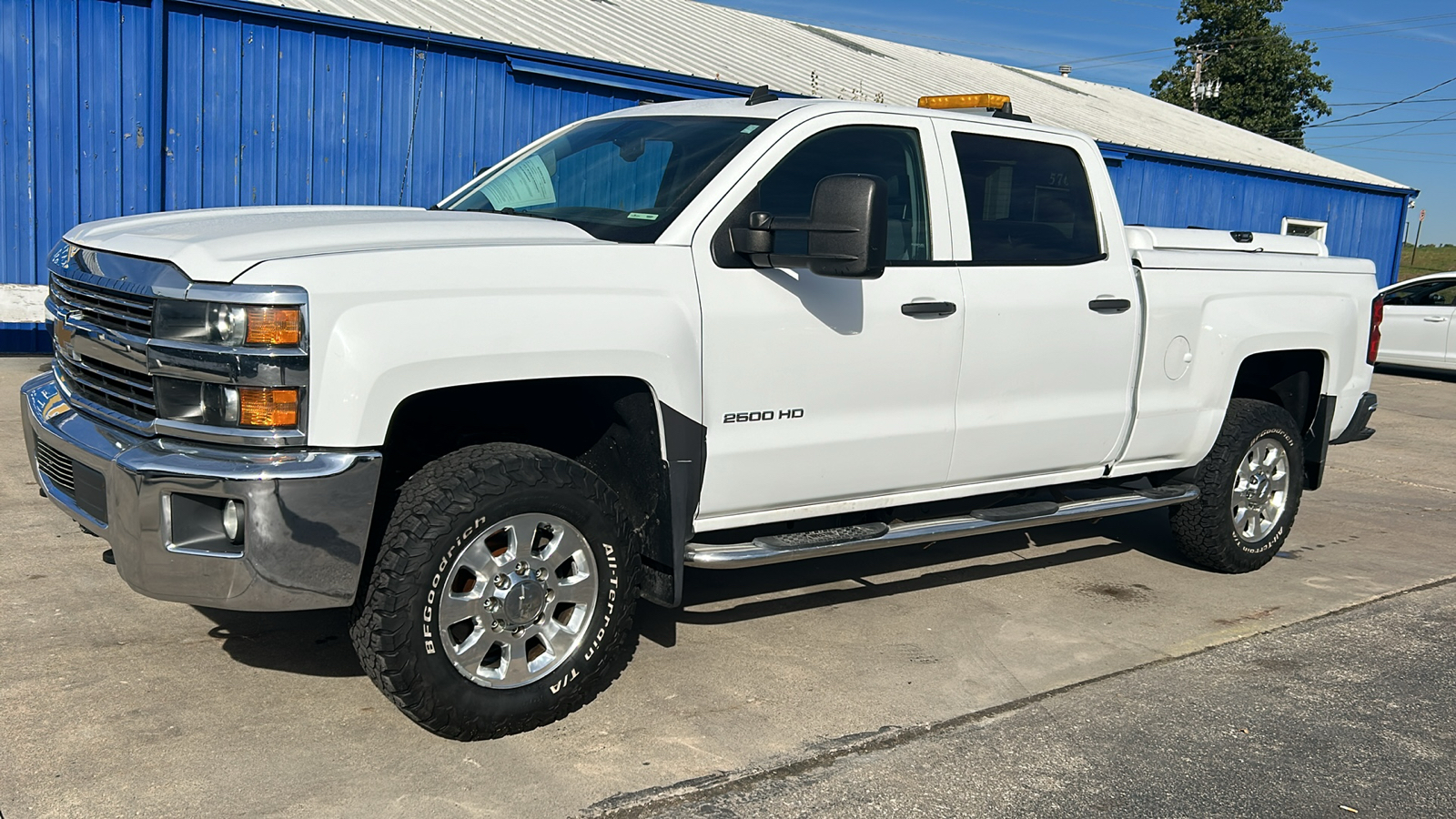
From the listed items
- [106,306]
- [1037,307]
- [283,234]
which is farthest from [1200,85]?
[106,306]

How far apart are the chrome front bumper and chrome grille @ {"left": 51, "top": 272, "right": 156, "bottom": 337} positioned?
0.37 m

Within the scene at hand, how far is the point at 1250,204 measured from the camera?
22.5 m

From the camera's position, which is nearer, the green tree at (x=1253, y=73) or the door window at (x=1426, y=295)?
the door window at (x=1426, y=295)

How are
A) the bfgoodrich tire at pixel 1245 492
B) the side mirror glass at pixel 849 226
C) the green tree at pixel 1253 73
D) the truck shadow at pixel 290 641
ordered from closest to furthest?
the side mirror glass at pixel 849 226 < the truck shadow at pixel 290 641 < the bfgoodrich tire at pixel 1245 492 < the green tree at pixel 1253 73

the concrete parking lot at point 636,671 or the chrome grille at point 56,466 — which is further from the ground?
the chrome grille at point 56,466

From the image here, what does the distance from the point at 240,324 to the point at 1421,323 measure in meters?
17.1

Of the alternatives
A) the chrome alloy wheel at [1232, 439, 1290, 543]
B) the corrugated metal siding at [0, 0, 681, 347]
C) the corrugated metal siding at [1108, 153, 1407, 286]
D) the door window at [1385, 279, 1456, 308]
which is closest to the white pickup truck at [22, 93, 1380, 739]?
the chrome alloy wheel at [1232, 439, 1290, 543]

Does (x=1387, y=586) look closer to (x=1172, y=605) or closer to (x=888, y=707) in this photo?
(x=1172, y=605)

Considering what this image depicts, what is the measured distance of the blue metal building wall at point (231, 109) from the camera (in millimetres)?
10164

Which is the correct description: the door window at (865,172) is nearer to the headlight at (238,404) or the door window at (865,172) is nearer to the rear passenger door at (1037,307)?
the rear passenger door at (1037,307)

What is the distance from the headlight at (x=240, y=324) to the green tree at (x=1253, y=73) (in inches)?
1858

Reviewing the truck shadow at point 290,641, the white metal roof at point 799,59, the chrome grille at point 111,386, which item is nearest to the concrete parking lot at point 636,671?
the truck shadow at point 290,641

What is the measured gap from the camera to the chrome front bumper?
324 centimetres

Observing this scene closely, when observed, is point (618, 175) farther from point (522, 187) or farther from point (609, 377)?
point (609, 377)
